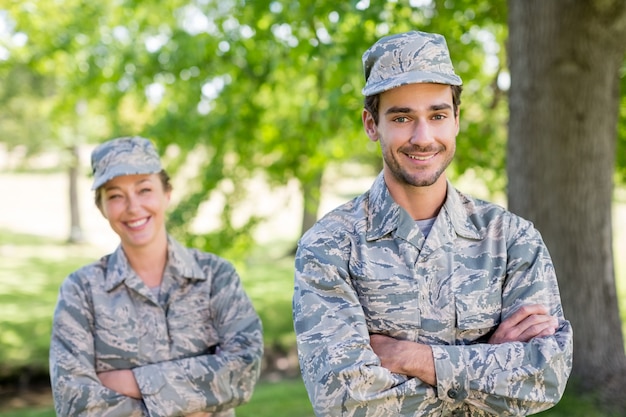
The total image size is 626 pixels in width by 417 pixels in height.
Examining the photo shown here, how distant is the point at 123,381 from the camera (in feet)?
10.4

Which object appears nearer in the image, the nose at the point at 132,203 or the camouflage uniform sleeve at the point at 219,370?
the camouflage uniform sleeve at the point at 219,370

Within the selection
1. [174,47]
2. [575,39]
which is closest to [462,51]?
[575,39]

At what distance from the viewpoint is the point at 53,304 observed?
15008 millimetres

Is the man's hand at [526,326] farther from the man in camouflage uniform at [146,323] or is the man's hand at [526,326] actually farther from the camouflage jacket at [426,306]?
the man in camouflage uniform at [146,323]

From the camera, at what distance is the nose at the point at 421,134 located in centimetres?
257

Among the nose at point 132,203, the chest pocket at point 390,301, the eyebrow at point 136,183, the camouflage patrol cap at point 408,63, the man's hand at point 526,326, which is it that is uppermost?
the camouflage patrol cap at point 408,63

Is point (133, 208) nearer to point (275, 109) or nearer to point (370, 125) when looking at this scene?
point (370, 125)

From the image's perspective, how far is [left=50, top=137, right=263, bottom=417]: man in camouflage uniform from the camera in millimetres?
3139

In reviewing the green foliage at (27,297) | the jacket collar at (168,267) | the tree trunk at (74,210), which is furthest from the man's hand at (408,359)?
the tree trunk at (74,210)

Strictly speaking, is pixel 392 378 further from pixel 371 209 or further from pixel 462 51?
pixel 462 51

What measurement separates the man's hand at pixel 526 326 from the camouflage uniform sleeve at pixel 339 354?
32 centimetres

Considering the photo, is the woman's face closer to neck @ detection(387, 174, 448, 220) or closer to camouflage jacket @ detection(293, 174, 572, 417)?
camouflage jacket @ detection(293, 174, 572, 417)

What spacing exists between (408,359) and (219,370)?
1.02 m

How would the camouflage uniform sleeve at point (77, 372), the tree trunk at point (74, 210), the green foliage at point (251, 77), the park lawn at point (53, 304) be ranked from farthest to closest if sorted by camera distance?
the tree trunk at point (74, 210), the park lawn at point (53, 304), the green foliage at point (251, 77), the camouflage uniform sleeve at point (77, 372)
